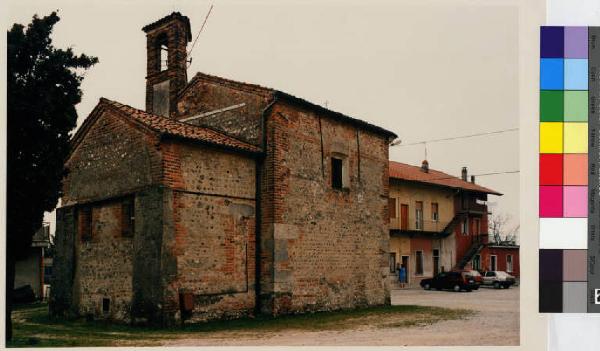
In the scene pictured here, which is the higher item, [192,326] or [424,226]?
[424,226]

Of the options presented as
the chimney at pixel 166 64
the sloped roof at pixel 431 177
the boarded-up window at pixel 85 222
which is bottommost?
the boarded-up window at pixel 85 222

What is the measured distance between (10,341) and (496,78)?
366 inches

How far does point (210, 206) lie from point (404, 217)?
10.3 metres

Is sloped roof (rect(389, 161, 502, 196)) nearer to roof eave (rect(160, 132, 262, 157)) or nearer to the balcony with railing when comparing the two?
the balcony with railing

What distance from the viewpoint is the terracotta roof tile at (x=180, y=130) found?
38.9ft

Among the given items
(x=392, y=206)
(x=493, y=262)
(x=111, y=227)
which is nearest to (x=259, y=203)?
(x=111, y=227)

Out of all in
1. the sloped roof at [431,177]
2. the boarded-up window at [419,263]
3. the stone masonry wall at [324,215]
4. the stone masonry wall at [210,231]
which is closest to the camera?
the stone masonry wall at [210,231]

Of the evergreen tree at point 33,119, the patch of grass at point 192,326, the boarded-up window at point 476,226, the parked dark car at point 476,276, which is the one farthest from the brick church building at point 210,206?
the parked dark car at point 476,276

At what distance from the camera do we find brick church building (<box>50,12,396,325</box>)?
38.1 ft

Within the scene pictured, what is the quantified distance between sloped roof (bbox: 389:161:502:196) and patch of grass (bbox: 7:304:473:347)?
293 cm

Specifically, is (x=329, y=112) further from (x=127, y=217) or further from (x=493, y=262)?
(x=493, y=262)

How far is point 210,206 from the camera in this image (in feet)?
40.0

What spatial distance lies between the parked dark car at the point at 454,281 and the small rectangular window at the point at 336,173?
678 centimetres

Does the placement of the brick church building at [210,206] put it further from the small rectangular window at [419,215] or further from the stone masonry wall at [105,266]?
the small rectangular window at [419,215]
